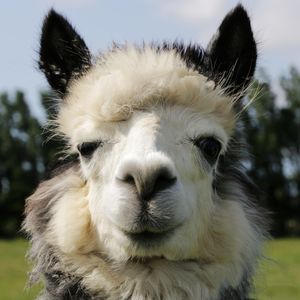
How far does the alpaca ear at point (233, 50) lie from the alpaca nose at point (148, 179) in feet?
3.64

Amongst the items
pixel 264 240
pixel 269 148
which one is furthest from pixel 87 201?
pixel 269 148

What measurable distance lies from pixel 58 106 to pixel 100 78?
0.49 m

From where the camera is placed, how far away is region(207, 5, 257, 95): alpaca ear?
5.15 meters

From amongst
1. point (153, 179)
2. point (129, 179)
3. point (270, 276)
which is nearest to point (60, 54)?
point (129, 179)

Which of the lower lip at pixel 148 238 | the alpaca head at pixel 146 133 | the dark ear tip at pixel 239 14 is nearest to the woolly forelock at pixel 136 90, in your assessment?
the alpaca head at pixel 146 133

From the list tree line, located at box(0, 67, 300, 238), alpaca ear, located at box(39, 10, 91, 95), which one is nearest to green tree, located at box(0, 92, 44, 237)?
tree line, located at box(0, 67, 300, 238)

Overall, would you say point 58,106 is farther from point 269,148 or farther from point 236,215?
point 269,148

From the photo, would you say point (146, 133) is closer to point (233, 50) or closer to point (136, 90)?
point (136, 90)

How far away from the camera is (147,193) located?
13.8 ft

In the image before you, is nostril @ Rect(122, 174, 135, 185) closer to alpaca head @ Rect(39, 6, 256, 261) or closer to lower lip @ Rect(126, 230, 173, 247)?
alpaca head @ Rect(39, 6, 256, 261)

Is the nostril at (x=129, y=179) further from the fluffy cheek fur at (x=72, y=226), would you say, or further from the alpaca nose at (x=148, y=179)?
the fluffy cheek fur at (x=72, y=226)

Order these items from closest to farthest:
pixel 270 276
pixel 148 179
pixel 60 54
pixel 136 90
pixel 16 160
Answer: pixel 148 179 → pixel 136 90 → pixel 60 54 → pixel 270 276 → pixel 16 160

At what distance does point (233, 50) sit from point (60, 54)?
3.67 feet

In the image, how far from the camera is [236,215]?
187 inches
